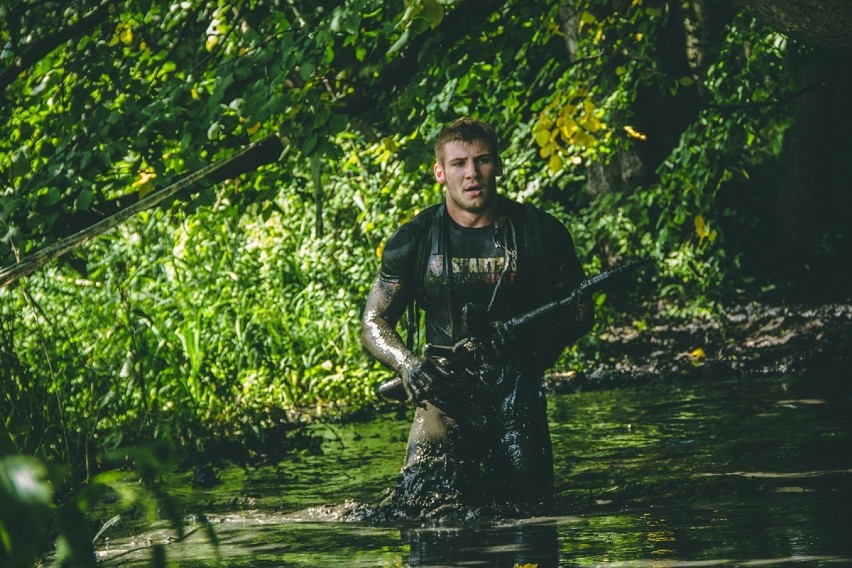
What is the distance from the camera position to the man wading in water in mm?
6086

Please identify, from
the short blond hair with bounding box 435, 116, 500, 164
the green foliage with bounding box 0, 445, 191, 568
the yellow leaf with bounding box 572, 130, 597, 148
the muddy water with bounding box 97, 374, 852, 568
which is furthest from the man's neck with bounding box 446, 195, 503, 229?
the green foliage with bounding box 0, 445, 191, 568

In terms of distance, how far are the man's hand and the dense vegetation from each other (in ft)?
5.05

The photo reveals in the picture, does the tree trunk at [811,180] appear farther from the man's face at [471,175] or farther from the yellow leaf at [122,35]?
the man's face at [471,175]

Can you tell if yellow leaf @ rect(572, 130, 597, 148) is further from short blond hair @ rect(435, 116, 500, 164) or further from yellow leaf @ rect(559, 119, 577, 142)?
short blond hair @ rect(435, 116, 500, 164)

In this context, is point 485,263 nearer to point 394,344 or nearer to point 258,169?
point 394,344

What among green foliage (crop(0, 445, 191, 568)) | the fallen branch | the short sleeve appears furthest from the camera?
the short sleeve

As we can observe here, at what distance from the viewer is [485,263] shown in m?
6.18

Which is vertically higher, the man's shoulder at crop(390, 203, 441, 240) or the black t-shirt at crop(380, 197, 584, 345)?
the man's shoulder at crop(390, 203, 441, 240)

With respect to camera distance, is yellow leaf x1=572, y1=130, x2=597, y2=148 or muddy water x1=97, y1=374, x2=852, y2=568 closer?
muddy water x1=97, y1=374, x2=852, y2=568

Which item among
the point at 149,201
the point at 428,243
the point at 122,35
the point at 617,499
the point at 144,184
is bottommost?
the point at 617,499

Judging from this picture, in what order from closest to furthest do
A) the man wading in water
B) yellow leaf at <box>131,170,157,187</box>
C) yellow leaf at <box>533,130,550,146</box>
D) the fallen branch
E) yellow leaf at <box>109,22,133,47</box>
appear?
the fallen branch
the man wading in water
yellow leaf at <box>131,170,157,187</box>
yellow leaf at <box>109,22,133,47</box>
yellow leaf at <box>533,130,550,146</box>

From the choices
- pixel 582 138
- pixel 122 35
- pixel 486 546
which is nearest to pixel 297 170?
pixel 122 35

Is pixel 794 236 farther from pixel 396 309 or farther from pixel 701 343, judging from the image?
pixel 396 309

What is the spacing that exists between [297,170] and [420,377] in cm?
482
